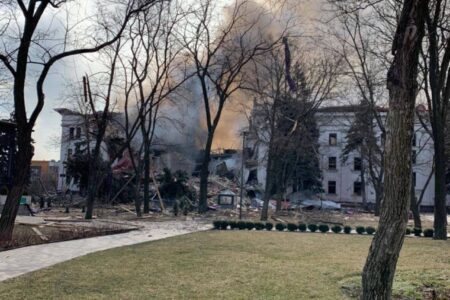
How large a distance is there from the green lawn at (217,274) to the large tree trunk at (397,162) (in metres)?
1.74

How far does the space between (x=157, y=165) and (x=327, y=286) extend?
37.4m

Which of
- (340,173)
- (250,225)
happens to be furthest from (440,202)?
(340,173)

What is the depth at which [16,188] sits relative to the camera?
11.6m

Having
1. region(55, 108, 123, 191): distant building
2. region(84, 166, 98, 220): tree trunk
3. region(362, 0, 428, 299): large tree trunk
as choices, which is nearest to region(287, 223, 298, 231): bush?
region(84, 166, 98, 220): tree trunk

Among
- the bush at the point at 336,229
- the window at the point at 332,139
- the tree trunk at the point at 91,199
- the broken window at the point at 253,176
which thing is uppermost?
the window at the point at 332,139

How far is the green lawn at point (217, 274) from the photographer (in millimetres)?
6480

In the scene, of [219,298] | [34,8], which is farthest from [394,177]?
[34,8]

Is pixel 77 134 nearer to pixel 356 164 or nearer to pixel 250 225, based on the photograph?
pixel 356 164

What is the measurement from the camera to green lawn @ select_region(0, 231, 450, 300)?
6.48 m

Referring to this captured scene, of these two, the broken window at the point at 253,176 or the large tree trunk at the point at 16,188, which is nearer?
the large tree trunk at the point at 16,188

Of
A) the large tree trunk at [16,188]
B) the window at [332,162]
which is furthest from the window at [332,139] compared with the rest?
Answer: the large tree trunk at [16,188]

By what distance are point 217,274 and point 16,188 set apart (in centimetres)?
612

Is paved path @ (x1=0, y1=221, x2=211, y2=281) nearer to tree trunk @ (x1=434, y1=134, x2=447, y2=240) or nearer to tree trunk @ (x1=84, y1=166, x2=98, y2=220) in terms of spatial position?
tree trunk @ (x1=84, y1=166, x2=98, y2=220)

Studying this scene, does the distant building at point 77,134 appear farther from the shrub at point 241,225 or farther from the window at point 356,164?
the window at point 356,164
